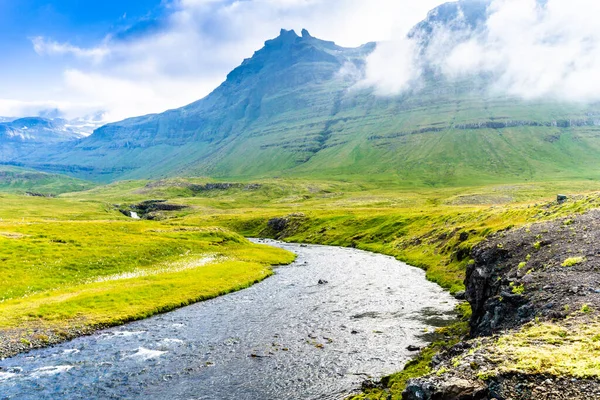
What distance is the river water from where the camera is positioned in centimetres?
3020

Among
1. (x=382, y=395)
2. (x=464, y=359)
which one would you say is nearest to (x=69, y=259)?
(x=382, y=395)

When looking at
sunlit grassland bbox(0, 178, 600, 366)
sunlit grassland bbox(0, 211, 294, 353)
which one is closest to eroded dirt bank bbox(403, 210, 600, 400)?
sunlit grassland bbox(0, 178, 600, 366)

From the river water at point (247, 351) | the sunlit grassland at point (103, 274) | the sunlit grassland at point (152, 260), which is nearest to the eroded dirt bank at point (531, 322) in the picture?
the river water at point (247, 351)

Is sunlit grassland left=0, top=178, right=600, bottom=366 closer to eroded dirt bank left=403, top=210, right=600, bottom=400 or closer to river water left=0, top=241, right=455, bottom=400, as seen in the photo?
river water left=0, top=241, right=455, bottom=400

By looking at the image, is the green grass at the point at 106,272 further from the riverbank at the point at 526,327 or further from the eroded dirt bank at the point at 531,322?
the eroded dirt bank at the point at 531,322

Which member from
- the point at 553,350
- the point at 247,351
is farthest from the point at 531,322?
the point at 247,351

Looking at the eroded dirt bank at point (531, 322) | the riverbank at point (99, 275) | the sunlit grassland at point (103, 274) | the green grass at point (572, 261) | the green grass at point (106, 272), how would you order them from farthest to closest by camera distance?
the green grass at point (106, 272) < the sunlit grassland at point (103, 274) < the riverbank at point (99, 275) < the green grass at point (572, 261) < the eroded dirt bank at point (531, 322)

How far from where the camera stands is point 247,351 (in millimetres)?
37875

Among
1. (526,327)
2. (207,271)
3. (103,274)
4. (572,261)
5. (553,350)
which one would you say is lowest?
(207,271)

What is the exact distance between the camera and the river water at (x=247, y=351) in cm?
3020

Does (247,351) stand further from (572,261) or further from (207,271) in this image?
(207,271)

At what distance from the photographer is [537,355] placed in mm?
19719

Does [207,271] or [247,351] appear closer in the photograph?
[247,351]

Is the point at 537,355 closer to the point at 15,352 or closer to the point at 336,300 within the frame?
the point at 336,300
